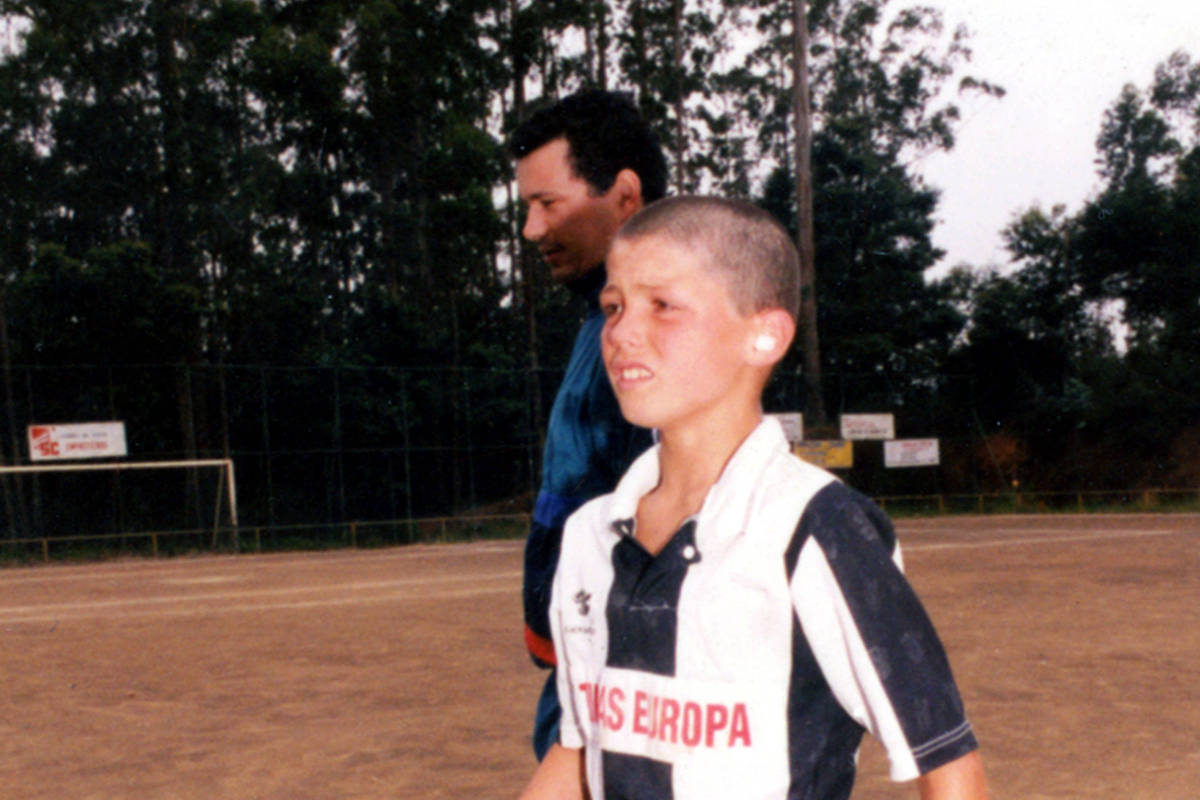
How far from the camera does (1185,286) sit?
4209cm

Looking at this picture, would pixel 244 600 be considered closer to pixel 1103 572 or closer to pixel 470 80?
pixel 1103 572

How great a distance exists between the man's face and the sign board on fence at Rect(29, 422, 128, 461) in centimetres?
2782

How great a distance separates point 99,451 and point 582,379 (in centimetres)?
2822

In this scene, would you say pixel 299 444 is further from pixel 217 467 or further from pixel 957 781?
pixel 957 781

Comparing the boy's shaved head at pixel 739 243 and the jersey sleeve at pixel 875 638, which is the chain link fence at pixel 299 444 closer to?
the boy's shaved head at pixel 739 243

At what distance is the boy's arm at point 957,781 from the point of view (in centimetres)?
155

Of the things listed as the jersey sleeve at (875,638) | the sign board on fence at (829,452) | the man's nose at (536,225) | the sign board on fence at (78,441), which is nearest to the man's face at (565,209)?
the man's nose at (536,225)

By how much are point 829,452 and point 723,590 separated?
103 feet

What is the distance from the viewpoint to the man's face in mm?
2422

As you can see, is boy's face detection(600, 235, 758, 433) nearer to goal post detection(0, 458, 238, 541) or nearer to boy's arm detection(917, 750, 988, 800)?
boy's arm detection(917, 750, 988, 800)

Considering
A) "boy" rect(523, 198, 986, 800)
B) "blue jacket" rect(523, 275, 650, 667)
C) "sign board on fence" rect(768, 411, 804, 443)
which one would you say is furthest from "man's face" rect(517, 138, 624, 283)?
"sign board on fence" rect(768, 411, 804, 443)

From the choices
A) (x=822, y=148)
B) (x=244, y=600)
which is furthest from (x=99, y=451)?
(x=822, y=148)

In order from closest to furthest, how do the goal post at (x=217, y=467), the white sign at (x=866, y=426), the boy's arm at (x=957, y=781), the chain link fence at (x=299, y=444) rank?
the boy's arm at (x=957, y=781), the goal post at (x=217, y=467), the chain link fence at (x=299, y=444), the white sign at (x=866, y=426)

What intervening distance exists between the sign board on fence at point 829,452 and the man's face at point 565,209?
29315 mm
